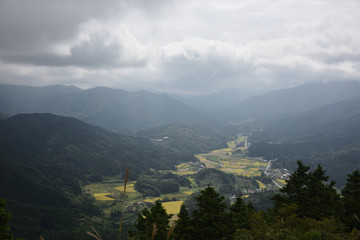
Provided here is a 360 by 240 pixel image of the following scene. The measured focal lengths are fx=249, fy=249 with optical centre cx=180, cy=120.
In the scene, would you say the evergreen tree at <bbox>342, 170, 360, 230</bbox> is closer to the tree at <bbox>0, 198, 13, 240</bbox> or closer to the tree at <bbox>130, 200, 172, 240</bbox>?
the tree at <bbox>130, 200, 172, 240</bbox>

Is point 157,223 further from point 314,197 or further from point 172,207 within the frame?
point 172,207

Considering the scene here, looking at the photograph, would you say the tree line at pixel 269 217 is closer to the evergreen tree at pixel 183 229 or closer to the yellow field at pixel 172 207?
the evergreen tree at pixel 183 229

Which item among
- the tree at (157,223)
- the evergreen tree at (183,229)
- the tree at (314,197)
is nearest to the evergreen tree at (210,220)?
the evergreen tree at (183,229)

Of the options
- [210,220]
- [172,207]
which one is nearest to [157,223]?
[210,220]

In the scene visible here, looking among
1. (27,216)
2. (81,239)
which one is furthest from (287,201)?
(27,216)

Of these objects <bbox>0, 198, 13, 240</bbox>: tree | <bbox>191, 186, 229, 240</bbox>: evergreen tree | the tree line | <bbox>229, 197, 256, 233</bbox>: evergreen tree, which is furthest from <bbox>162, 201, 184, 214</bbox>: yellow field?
<bbox>0, 198, 13, 240</bbox>: tree

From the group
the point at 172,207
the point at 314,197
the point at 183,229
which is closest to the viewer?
the point at 183,229

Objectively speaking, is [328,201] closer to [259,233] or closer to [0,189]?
[259,233]
